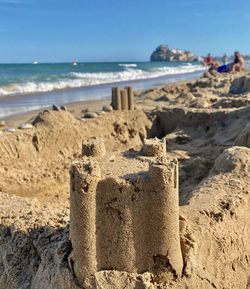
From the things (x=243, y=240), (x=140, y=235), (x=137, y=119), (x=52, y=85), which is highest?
(x=140, y=235)

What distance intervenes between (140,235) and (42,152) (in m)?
6.06

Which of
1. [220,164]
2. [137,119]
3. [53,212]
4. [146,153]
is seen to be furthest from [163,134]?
[146,153]

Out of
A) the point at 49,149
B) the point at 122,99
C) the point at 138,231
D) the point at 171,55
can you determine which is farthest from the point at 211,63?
the point at 171,55

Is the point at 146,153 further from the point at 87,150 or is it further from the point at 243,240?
the point at 243,240

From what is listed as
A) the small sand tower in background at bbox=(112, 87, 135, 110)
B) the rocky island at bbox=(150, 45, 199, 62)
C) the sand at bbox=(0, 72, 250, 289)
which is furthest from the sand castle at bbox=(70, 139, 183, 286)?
the rocky island at bbox=(150, 45, 199, 62)

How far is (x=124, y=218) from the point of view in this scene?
9.55ft

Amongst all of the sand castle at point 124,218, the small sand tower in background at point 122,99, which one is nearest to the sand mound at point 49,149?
the small sand tower in background at point 122,99

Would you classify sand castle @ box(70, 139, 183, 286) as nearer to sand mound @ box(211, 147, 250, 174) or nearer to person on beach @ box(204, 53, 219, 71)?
sand mound @ box(211, 147, 250, 174)

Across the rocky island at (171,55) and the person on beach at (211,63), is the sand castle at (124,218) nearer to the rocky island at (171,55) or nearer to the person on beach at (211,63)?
the person on beach at (211,63)

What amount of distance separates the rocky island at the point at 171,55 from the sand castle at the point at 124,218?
9897cm

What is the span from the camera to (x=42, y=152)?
8.76 meters

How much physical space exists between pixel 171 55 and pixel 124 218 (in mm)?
100204

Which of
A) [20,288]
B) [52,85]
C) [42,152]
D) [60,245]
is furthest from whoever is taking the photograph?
[52,85]

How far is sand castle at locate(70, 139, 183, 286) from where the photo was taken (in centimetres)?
285
